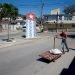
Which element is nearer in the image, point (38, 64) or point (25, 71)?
point (25, 71)

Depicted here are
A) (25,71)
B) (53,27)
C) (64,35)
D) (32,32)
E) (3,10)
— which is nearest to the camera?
(25,71)

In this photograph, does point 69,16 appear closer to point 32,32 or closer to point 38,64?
point 32,32

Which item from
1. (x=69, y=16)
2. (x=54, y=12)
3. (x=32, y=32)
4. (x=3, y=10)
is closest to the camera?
(x=32, y=32)

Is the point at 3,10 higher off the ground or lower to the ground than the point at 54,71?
higher

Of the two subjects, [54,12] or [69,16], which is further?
[54,12]

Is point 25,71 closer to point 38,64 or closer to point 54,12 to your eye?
point 38,64

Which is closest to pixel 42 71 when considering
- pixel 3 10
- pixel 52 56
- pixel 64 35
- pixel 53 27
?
pixel 52 56

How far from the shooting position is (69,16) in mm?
90062

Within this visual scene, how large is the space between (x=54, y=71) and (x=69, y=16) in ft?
258

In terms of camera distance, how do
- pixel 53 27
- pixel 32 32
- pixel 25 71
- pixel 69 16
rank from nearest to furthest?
pixel 25 71 → pixel 32 32 → pixel 53 27 → pixel 69 16

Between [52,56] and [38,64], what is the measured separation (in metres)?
1.13

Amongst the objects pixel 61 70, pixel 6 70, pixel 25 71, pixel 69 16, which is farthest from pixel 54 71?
pixel 69 16

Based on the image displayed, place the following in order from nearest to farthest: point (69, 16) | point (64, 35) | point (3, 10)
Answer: point (64, 35), point (3, 10), point (69, 16)

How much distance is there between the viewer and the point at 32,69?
13.2 m
